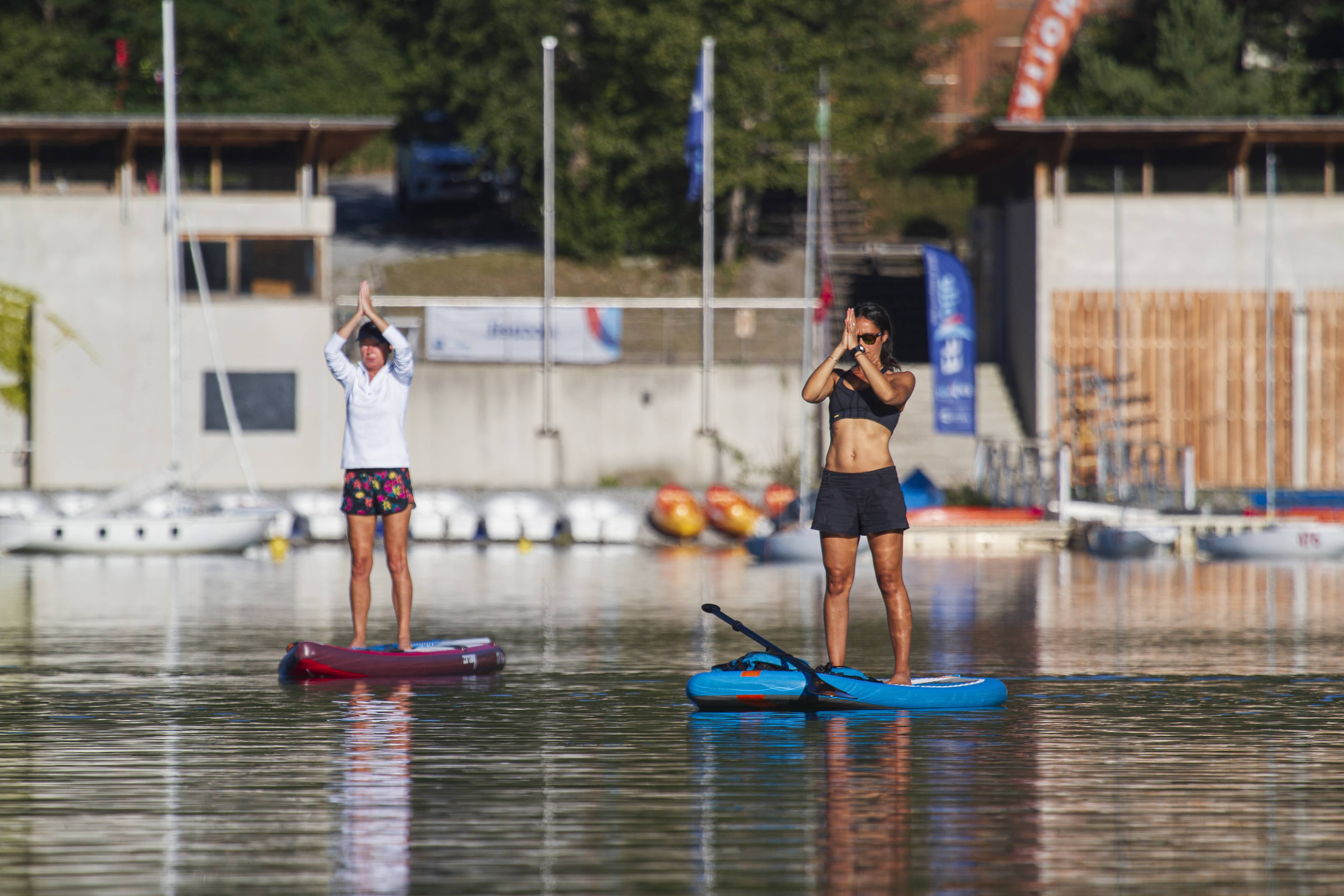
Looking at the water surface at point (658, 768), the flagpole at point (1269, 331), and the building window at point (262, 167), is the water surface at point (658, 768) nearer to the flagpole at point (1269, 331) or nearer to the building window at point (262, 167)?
the flagpole at point (1269, 331)

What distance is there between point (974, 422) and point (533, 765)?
2359 cm

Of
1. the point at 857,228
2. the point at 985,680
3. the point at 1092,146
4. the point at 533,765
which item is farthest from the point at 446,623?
the point at 857,228

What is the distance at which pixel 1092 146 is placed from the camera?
33.9 metres

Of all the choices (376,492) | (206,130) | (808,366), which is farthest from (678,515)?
(376,492)

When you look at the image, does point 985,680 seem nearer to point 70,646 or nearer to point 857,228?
point 70,646

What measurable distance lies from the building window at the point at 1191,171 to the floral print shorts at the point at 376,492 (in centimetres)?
2593

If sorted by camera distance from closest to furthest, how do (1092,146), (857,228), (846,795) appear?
1. (846,795)
2. (1092,146)
3. (857,228)

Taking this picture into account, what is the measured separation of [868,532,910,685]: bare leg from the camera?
9297 mm

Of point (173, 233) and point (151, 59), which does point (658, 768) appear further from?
point (151, 59)

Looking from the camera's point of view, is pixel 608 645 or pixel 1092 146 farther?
pixel 1092 146

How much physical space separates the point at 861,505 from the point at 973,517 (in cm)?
1898

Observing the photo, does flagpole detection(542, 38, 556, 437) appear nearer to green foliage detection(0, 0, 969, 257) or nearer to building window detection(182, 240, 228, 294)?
building window detection(182, 240, 228, 294)

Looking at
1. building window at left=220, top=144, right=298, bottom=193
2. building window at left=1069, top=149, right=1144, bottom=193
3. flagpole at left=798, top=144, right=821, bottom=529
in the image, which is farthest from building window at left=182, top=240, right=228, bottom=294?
building window at left=1069, top=149, right=1144, bottom=193

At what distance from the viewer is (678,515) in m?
30.2
